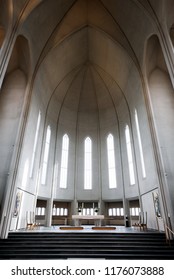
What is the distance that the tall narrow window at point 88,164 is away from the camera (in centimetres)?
1738

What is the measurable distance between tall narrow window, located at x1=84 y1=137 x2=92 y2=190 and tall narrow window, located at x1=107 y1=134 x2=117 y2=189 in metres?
2.02

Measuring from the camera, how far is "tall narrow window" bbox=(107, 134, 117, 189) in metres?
17.0

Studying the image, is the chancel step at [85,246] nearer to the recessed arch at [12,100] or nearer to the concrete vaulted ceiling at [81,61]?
the recessed arch at [12,100]

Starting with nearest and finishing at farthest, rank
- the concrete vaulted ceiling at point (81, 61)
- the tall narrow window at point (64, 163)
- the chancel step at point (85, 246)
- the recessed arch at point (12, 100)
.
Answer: the chancel step at point (85, 246), the recessed arch at point (12, 100), the concrete vaulted ceiling at point (81, 61), the tall narrow window at point (64, 163)

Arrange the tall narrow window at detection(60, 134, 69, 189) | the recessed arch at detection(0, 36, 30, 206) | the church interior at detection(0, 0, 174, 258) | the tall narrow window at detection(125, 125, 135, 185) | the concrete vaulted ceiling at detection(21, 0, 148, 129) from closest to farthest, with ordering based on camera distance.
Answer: the church interior at detection(0, 0, 174, 258) < the recessed arch at detection(0, 36, 30, 206) < the concrete vaulted ceiling at detection(21, 0, 148, 129) < the tall narrow window at detection(125, 125, 135, 185) < the tall narrow window at detection(60, 134, 69, 189)

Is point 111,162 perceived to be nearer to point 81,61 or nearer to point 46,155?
point 46,155

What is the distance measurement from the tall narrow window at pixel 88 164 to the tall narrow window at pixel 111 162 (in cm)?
202

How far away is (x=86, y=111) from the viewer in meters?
20.0

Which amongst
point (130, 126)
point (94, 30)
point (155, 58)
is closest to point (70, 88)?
point (94, 30)

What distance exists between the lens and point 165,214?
8.53 m

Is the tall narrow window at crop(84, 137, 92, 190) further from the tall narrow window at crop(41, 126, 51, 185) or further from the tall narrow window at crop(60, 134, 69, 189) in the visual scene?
the tall narrow window at crop(41, 126, 51, 185)

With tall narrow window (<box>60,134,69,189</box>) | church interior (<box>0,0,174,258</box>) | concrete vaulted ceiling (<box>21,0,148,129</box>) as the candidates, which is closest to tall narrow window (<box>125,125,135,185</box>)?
church interior (<box>0,0,174,258</box>)

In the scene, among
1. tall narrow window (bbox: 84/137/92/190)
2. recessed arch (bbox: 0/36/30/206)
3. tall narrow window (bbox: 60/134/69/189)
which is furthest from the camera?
tall narrow window (bbox: 84/137/92/190)

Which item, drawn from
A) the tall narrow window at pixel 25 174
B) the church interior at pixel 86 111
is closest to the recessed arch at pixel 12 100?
the church interior at pixel 86 111
